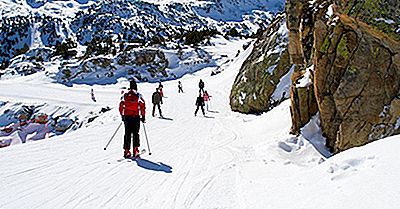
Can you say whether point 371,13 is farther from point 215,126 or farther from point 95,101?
point 95,101

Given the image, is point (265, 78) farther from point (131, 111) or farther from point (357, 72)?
point (131, 111)

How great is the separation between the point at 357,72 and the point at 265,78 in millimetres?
11039

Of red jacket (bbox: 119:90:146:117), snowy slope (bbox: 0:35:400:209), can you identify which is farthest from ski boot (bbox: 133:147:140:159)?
red jacket (bbox: 119:90:146:117)

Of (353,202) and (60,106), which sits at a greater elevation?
(353,202)

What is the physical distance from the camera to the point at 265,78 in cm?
2036

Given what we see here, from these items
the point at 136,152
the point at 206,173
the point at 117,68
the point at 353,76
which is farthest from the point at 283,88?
the point at 117,68

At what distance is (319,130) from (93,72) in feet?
200

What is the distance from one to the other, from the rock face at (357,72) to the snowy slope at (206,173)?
0.98 meters

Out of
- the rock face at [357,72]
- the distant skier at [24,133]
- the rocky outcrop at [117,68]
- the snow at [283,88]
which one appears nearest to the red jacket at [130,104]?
the rock face at [357,72]

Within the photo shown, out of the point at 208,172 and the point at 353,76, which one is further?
the point at 353,76

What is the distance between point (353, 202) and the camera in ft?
14.2

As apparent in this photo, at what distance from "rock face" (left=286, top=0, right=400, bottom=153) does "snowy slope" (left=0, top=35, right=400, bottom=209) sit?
38.7 inches

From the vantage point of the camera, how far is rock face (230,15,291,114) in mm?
19375

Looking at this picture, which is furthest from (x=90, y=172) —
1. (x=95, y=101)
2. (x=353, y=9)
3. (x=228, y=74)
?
(x=228, y=74)
